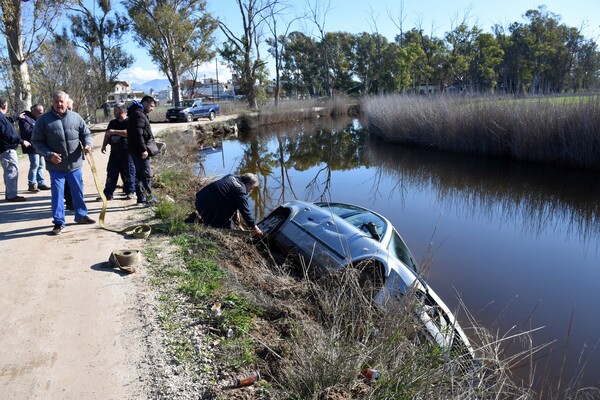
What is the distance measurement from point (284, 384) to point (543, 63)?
49.5 meters

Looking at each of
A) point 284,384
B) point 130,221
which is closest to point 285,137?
point 130,221

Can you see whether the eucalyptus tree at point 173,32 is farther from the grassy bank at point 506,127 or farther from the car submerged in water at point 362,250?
the car submerged in water at point 362,250

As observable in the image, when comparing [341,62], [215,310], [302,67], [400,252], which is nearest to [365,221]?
[400,252]

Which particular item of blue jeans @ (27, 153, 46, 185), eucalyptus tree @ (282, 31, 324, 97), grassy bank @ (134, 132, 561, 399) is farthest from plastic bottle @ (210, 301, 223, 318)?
eucalyptus tree @ (282, 31, 324, 97)

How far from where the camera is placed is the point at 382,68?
56.8 metres

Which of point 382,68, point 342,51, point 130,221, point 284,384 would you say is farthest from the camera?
point 342,51

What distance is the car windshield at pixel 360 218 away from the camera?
17.6 ft

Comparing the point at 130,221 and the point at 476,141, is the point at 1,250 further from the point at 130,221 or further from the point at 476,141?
the point at 476,141

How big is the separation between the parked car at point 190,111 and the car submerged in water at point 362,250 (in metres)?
22.5

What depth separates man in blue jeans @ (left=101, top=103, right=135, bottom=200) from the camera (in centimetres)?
716

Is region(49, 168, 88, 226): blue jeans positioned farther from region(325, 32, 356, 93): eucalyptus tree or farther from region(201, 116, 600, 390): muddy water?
region(325, 32, 356, 93): eucalyptus tree

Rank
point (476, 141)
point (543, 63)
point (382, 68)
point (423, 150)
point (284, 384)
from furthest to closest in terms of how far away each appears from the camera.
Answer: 1. point (382, 68)
2. point (543, 63)
3. point (423, 150)
4. point (476, 141)
5. point (284, 384)

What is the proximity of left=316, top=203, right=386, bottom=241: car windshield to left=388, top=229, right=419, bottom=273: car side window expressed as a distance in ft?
0.55

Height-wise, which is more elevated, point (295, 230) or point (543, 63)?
point (543, 63)
